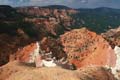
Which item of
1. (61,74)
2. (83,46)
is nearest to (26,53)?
(83,46)

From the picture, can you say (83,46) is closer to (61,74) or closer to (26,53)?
(26,53)

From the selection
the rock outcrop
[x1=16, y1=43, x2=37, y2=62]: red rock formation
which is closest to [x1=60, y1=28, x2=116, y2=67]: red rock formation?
[x1=16, y1=43, x2=37, y2=62]: red rock formation

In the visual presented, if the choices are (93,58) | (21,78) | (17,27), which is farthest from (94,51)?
(17,27)

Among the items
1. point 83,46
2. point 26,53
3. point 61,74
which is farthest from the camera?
point 83,46

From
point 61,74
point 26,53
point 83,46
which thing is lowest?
point 26,53

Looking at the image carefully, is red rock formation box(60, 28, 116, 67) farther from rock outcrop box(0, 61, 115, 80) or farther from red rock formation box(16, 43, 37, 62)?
rock outcrop box(0, 61, 115, 80)

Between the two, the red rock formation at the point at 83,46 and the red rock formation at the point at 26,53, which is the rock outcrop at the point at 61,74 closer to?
the red rock formation at the point at 83,46

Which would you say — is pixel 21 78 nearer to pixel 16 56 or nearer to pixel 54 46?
pixel 54 46

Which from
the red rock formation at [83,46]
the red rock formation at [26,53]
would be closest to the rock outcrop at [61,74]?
the red rock formation at [83,46]

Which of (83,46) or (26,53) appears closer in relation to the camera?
(26,53)

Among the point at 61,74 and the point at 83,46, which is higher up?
the point at 61,74

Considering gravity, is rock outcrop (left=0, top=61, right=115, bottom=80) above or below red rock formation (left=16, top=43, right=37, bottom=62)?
above
